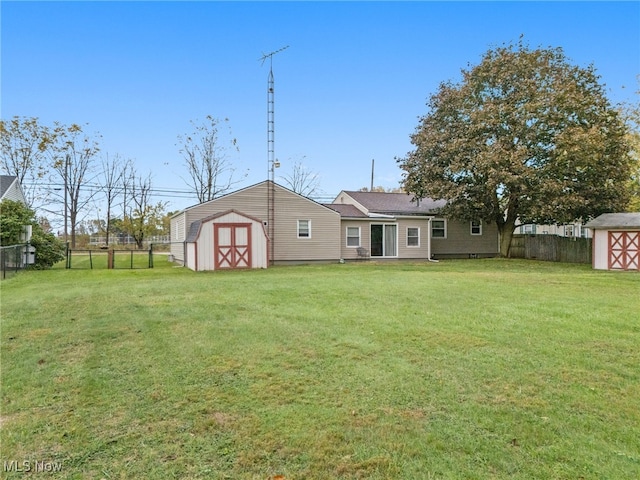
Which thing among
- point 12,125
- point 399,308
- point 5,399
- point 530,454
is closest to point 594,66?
point 399,308

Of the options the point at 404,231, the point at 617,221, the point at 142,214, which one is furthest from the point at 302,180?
the point at 617,221

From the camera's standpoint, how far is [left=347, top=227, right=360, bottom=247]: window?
19855 millimetres

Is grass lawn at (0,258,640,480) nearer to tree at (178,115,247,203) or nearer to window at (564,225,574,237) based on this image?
window at (564,225,574,237)

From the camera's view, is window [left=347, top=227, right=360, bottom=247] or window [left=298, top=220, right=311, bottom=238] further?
window [left=347, top=227, right=360, bottom=247]

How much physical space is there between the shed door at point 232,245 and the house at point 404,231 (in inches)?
210

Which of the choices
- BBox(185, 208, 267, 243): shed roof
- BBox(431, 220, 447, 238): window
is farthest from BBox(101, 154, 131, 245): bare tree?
BBox(431, 220, 447, 238): window

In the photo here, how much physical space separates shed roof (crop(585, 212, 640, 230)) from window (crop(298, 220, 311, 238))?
11.8m

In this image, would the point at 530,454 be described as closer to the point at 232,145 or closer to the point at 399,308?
the point at 399,308

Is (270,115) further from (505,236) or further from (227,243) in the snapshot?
(505,236)

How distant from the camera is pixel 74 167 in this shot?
32750mm

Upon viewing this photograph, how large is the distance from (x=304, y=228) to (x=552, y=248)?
1359 cm

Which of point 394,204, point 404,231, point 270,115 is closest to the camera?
point 270,115

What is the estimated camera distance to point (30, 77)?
57.2ft

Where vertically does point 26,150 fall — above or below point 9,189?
above
